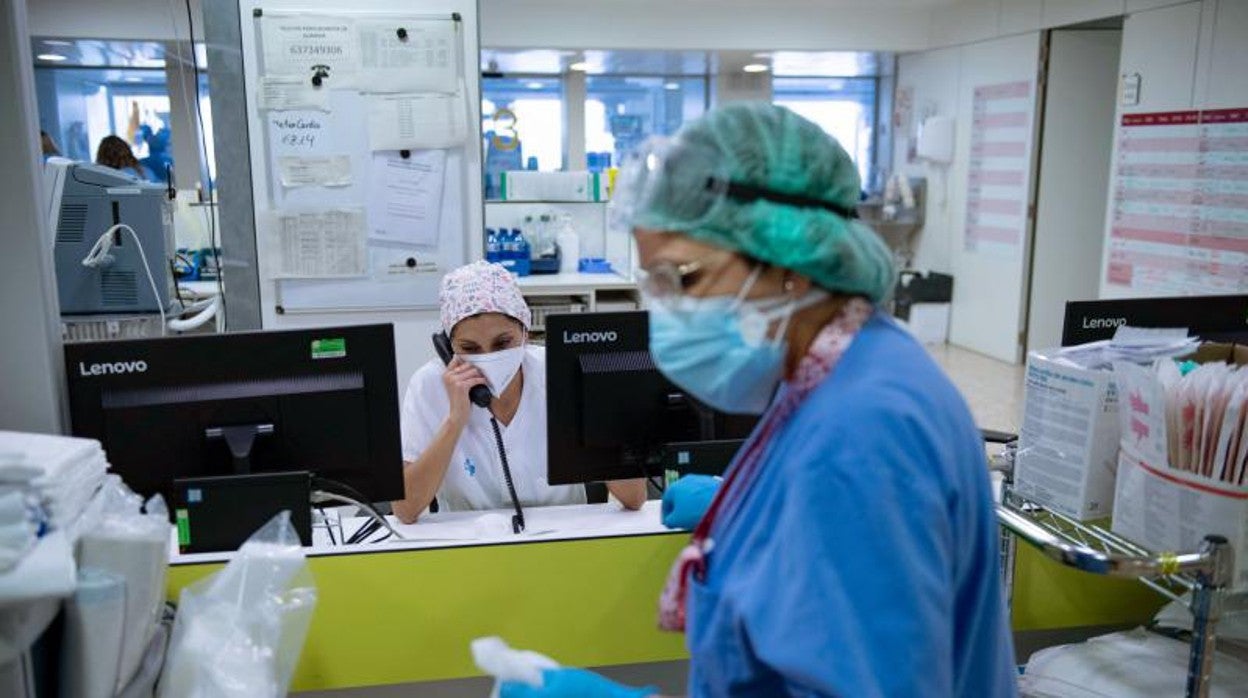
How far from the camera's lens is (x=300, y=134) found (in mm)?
3305

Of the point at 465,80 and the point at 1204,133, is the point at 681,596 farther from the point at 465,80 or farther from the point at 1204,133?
the point at 1204,133

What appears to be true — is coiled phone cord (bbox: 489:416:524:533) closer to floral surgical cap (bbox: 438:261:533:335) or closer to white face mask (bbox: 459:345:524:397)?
white face mask (bbox: 459:345:524:397)

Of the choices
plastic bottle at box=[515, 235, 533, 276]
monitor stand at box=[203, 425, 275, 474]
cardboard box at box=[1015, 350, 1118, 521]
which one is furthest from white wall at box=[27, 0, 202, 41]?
cardboard box at box=[1015, 350, 1118, 521]

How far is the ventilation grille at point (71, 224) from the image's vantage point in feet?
10.3

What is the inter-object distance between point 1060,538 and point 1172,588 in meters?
0.36

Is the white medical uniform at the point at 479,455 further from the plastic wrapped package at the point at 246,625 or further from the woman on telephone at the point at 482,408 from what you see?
the plastic wrapped package at the point at 246,625

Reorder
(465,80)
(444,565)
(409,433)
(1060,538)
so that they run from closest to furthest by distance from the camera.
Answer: (1060,538), (444,565), (409,433), (465,80)

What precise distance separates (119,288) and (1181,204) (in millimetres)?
4833

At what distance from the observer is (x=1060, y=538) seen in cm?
125

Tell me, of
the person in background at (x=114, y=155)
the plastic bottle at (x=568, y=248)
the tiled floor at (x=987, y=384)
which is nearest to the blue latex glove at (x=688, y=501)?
the plastic bottle at (x=568, y=248)

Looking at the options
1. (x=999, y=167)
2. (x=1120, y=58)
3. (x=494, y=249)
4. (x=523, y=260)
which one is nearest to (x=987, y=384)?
(x=999, y=167)

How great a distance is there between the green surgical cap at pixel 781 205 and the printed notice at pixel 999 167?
5.87m

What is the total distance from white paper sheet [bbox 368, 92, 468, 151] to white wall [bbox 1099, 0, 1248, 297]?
11.8ft

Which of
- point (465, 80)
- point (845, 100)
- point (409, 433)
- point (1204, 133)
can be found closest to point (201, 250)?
point (465, 80)
